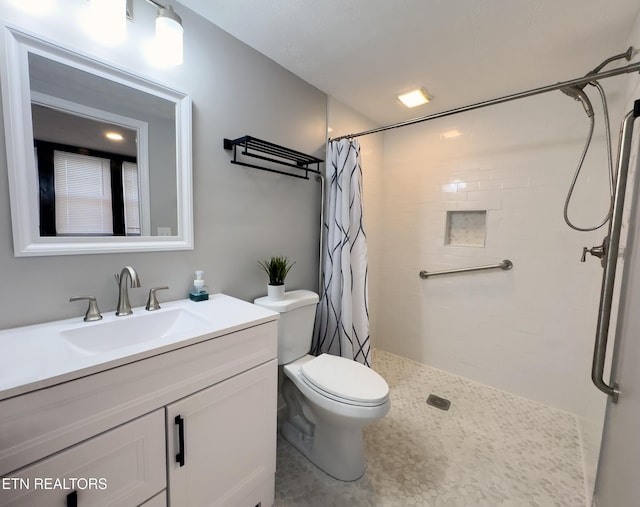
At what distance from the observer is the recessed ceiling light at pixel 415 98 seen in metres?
1.90

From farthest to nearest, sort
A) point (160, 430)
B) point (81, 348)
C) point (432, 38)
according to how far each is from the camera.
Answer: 1. point (432, 38)
2. point (81, 348)
3. point (160, 430)

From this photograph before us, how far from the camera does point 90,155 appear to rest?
1.06 metres

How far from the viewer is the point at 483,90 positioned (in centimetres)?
187

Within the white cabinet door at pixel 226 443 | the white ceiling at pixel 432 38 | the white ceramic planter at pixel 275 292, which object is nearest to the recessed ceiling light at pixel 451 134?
the white ceiling at pixel 432 38

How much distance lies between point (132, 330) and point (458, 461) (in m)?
1.72

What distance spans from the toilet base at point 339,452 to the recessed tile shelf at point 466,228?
164 cm

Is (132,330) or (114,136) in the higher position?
(114,136)

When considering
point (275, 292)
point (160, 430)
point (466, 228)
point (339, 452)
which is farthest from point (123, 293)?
point (466, 228)

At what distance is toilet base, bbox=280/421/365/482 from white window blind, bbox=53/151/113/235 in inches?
53.9

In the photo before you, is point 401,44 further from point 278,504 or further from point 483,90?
point 278,504

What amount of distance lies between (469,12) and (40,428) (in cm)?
206

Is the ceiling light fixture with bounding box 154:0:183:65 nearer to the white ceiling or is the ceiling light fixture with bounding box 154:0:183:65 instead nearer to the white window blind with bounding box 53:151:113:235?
the white ceiling

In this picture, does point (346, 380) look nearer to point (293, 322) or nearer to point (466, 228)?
point (293, 322)

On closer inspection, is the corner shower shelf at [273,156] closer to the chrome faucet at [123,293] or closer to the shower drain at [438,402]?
the chrome faucet at [123,293]
